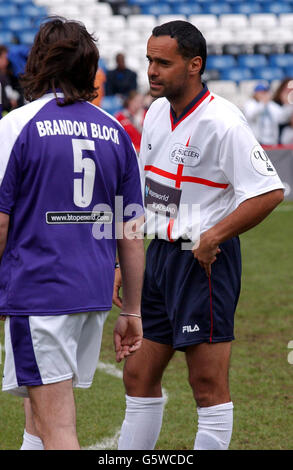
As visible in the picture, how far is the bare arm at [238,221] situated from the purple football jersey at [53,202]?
69 centimetres

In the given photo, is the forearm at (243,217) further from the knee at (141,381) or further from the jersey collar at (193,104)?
the knee at (141,381)

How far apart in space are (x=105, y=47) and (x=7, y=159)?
1896cm

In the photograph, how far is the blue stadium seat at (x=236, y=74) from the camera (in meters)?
21.9

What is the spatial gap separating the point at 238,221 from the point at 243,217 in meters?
0.03

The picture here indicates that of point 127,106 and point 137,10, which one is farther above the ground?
point 137,10

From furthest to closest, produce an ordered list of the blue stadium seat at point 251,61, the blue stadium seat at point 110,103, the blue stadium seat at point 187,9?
the blue stadium seat at point 187,9 → the blue stadium seat at point 251,61 → the blue stadium seat at point 110,103

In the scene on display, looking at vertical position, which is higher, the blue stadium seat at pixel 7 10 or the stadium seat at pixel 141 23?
the blue stadium seat at pixel 7 10

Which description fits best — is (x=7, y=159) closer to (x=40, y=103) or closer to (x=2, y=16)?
(x=40, y=103)

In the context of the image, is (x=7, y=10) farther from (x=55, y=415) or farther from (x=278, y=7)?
(x=55, y=415)

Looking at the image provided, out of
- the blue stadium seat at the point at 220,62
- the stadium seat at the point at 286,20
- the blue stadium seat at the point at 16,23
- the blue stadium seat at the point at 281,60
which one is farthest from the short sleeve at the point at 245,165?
the stadium seat at the point at 286,20

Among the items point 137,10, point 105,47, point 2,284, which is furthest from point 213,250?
point 137,10

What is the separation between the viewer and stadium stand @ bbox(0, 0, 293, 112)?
21.1 m

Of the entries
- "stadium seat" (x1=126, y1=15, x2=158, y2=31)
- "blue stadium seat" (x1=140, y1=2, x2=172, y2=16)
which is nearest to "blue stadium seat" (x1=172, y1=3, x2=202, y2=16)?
"blue stadium seat" (x1=140, y1=2, x2=172, y2=16)

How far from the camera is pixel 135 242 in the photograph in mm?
3068
